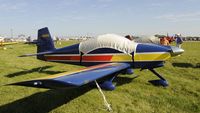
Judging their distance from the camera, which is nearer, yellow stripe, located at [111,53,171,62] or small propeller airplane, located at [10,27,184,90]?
small propeller airplane, located at [10,27,184,90]

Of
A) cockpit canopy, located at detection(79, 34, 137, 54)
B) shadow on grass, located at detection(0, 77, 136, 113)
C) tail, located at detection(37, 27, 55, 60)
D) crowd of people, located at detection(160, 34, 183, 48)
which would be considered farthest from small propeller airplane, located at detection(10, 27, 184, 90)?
crowd of people, located at detection(160, 34, 183, 48)

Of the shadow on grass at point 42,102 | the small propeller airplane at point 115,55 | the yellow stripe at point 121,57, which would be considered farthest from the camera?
the yellow stripe at point 121,57

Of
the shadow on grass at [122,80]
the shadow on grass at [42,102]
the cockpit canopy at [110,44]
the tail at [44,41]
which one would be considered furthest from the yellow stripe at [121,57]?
the tail at [44,41]

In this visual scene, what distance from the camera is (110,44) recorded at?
10195mm

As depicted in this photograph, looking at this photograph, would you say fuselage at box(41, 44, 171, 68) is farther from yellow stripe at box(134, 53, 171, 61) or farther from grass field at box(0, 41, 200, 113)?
grass field at box(0, 41, 200, 113)

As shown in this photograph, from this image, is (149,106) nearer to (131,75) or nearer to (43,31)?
(131,75)

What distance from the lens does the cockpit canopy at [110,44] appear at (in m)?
9.87

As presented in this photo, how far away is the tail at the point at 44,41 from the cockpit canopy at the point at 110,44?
9.01 ft

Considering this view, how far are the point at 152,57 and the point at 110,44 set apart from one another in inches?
72.5

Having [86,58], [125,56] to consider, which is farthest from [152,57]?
[86,58]

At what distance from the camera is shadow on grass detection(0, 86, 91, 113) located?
714 centimetres

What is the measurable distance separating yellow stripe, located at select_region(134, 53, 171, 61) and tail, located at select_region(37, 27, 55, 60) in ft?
17.4

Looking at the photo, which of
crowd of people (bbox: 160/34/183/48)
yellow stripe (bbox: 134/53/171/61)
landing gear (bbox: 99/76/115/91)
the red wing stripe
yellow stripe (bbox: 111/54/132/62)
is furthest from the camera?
crowd of people (bbox: 160/34/183/48)

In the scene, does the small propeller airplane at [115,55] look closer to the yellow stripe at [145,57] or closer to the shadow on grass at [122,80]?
the yellow stripe at [145,57]
